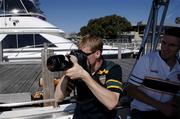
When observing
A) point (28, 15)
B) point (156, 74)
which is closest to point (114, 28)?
point (28, 15)

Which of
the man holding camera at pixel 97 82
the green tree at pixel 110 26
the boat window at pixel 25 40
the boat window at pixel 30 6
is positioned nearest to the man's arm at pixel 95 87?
the man holding camera at pixel 97 82

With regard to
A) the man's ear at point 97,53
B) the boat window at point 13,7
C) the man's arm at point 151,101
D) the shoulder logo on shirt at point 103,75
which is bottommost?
the man's arm at point 151,101

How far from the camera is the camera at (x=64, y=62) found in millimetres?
2572

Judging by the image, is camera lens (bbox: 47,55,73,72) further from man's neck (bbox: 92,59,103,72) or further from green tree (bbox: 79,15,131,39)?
green tree (bbox: 79,15,131,39)

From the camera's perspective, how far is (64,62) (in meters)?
Answer: 2.57

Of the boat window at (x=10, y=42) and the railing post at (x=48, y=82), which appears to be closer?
the railing post at (x=48, y=82)

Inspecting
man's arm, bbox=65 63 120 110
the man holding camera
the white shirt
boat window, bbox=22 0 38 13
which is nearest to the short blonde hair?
the man holding camera

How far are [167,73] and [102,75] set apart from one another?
646mm

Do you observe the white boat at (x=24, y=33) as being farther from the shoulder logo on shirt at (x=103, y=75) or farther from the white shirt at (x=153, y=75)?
the shoulder logo on shirt at (x=103, y=75)

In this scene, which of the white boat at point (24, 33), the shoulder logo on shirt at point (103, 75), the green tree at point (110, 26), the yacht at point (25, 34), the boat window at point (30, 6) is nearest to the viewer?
the shoulder logo on shirt at point (103, 75)

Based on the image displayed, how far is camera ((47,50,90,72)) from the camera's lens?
2.57m

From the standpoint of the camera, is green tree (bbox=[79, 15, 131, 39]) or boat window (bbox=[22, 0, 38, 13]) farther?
green tree (bbox=[79, 15, 131, 39])

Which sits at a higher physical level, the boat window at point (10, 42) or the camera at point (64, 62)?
the camera at point (64, 62)

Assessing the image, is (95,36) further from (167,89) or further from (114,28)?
(114,28)
